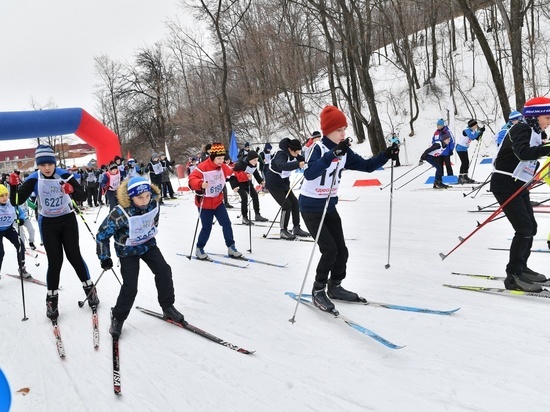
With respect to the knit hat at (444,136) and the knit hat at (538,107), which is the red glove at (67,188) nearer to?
the knit hat at (538,107)

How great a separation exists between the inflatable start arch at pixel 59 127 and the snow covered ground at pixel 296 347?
10.6 metres

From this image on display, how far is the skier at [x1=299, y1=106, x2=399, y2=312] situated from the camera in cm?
386

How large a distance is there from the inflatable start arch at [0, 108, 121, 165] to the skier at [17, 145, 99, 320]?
38.8 ft

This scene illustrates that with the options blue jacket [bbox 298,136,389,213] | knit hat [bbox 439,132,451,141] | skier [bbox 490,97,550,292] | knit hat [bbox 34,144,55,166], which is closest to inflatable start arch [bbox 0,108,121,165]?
knit hat [bbox 34,144,55,166]

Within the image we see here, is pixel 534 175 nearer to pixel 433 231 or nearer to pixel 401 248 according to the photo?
pixel 401 248

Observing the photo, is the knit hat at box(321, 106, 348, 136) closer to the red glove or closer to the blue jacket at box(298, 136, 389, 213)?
the blue jacket at box(298, 136, 389, 213)

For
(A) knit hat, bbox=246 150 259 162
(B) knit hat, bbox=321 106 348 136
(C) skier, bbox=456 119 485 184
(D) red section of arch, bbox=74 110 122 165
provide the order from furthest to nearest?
(D) red section of arch, bbox=74 110 122 165, (C) skier, bbox=456 119 485 184, (A) knit hat, bbox=246 150 259 162, (B) knit hat, bbox=321 106 348 136

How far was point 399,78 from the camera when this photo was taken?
28312mm

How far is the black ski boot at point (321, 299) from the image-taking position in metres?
3.96

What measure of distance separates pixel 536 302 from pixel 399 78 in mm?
26933

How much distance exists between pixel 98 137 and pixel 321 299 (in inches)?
666

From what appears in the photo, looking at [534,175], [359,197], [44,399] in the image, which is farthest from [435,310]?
[359,197]

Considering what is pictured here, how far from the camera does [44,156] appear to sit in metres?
4.53

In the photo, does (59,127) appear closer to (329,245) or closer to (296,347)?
(329,245)
